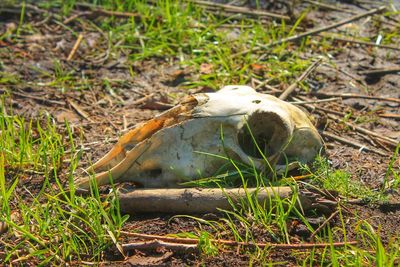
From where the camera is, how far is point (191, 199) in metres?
3.51

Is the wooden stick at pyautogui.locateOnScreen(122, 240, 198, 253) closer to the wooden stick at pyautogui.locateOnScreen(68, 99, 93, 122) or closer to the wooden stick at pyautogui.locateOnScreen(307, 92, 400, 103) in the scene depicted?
the wooden stick at pyautogui.locateOnScreen(68, 99, 93, 122)

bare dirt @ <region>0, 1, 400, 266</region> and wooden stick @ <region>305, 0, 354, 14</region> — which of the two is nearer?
bare dirt @ <region>0, 1, 400, 266</region>

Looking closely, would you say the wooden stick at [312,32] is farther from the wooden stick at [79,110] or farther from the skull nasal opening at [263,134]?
the skull nasal opening at [263,134]

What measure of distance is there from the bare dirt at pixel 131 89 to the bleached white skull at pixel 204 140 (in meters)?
0.27

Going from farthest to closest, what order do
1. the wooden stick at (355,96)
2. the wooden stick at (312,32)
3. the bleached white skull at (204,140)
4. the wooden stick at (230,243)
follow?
the wooden stick at (312,32) < the wooden stick at (355,96) < the bleached white skull at (204,140) < the wooden stick at (230,243)

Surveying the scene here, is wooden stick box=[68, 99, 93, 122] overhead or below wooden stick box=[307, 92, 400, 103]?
below

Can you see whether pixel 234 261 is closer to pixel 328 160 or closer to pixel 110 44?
pixel 328 160

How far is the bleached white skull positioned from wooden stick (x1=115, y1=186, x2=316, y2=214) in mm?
156

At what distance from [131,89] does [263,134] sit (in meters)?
1.57

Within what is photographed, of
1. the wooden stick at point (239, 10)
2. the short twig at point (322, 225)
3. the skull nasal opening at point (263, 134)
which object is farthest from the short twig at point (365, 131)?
the wooden stick at point (239, 10)

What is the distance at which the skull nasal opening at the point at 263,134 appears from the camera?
3652mm

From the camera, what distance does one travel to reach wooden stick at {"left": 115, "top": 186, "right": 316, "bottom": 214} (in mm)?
3453

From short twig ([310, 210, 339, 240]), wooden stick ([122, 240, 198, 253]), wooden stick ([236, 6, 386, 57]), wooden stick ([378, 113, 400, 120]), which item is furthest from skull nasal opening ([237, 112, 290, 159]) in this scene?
wooden stick ([236, 6, 386, 57])

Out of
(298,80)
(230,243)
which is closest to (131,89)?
(298,80)
